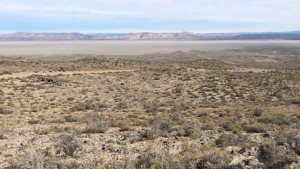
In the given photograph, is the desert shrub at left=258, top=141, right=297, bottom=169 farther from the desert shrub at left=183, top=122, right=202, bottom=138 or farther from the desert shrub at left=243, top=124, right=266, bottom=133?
the desert shrub at left=183, top=122, right=202, bottom=138

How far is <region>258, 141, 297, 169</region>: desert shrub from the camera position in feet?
20.9

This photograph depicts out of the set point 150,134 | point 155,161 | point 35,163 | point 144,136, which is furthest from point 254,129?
point 35,163

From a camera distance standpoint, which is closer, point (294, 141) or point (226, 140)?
point (294, 141)

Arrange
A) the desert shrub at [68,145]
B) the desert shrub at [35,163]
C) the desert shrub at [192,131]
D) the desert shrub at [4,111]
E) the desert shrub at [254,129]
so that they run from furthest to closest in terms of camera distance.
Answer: the desert shrub at [4,111] < the desert shrub at [254,129] < the desert shrub at [192,131] < the desert shrub at [68,145] < the desert shrub at [35,163]

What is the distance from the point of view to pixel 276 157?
6.58m

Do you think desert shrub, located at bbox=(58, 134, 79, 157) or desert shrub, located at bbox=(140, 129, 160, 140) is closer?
desert shrub, located at bbox=(58, 134, 79, 157)

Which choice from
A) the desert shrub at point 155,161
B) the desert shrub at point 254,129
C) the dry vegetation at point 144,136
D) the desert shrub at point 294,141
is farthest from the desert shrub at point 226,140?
the desert shrub at point 155,161

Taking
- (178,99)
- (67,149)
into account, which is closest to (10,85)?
(178,99)

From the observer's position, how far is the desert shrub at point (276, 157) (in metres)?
6.37

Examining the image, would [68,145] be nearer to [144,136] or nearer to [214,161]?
[144,136]

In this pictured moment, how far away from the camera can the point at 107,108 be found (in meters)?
15.3

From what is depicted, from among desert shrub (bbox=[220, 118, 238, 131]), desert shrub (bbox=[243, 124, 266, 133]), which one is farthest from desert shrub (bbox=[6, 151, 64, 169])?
desert shrub (bbox=[243, 124, 266, 133])

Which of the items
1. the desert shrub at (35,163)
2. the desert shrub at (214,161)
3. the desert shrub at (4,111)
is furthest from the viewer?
the desert shrub at (4,111)

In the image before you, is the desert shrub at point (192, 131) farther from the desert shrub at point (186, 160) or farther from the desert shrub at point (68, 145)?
the desert shrub at point (68, 145)
